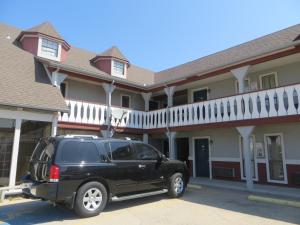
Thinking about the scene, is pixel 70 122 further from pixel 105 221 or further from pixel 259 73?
pixel 259 73

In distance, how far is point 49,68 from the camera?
12.6 m

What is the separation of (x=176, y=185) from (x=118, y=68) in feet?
35.0

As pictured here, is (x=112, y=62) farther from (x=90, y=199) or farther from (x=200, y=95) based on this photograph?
(x=90, y=199)

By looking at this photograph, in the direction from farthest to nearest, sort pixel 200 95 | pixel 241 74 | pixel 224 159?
pixel 200 95, pixel 224 159, pixel 241 74

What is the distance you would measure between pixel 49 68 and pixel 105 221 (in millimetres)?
8775

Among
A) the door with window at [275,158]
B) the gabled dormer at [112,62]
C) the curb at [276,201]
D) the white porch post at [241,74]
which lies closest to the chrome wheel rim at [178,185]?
the curb at [276,201]

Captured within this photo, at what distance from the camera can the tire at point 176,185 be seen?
28.9ft

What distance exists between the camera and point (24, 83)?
11.1 metres

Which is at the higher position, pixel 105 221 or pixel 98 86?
pixel 98 86

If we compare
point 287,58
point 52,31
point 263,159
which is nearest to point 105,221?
point 263,159

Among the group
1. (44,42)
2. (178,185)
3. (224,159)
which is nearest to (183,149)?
(224,159)

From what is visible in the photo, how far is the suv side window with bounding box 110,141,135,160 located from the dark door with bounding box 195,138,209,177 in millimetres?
8385

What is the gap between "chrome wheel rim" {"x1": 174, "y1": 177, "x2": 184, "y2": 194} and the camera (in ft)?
29.3

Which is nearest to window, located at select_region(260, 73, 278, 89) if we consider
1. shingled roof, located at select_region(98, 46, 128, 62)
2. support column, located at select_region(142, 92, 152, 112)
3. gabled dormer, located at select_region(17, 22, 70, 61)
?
support column, located at select_region(142, 92, 152, 112)
